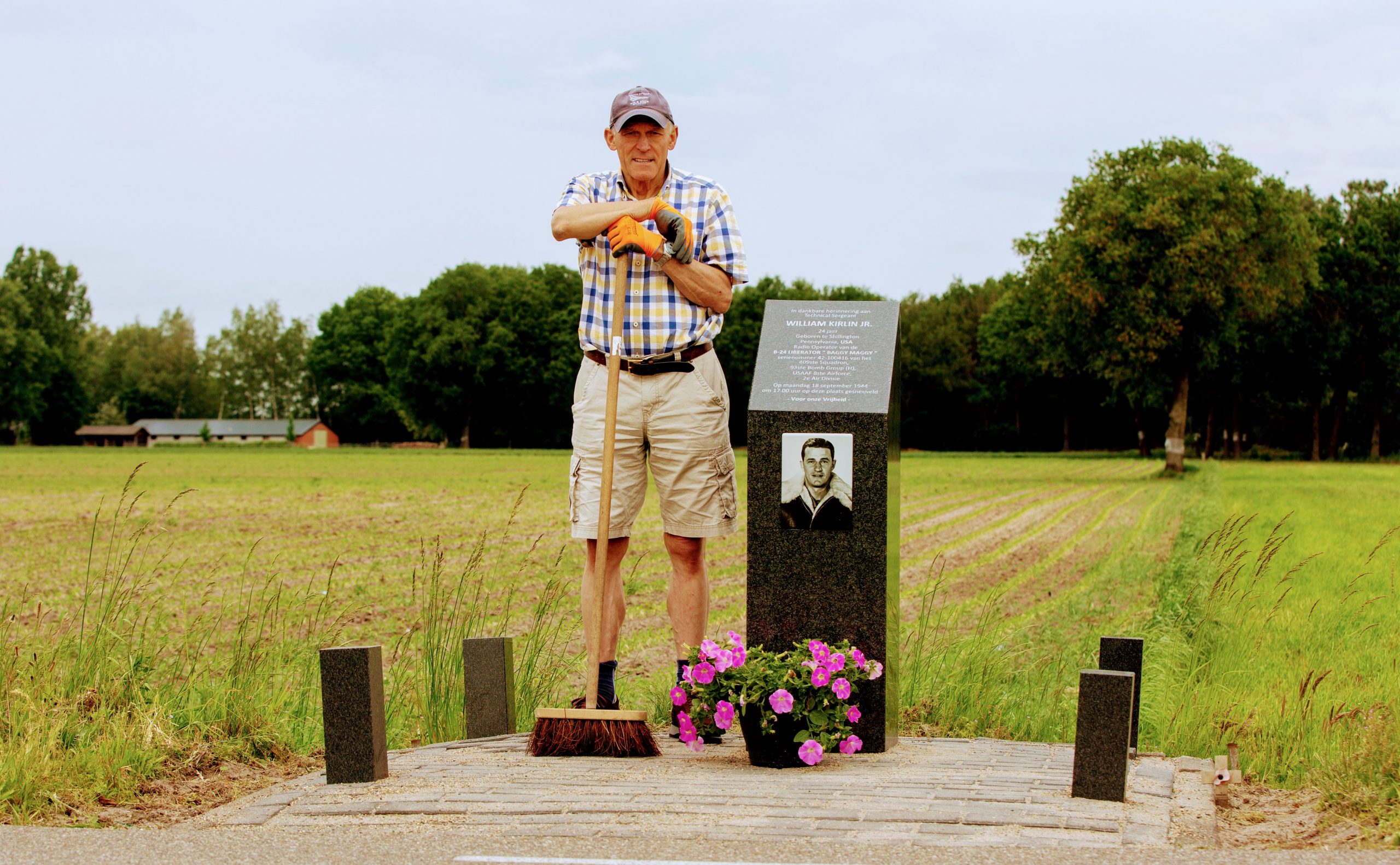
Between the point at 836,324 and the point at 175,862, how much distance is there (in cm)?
337

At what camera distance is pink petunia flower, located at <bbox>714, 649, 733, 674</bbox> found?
16.1 ft

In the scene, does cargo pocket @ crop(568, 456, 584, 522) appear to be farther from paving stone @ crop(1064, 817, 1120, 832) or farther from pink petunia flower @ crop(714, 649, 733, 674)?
paving stone @ crop(1064, 817, 1120, 832)

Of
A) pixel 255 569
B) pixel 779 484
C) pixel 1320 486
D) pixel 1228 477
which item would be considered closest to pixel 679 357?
pixel 779 484

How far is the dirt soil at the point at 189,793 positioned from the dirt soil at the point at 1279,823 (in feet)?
11.4

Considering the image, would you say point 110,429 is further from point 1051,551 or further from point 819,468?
point 819,468

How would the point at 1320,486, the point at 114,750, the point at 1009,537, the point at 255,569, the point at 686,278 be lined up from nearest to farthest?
the point at 114,750
the point at 686,278
the point at 255,569
the point at 1009,537
the point at 1320,486

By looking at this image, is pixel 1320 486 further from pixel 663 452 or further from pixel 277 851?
pixel 277 851

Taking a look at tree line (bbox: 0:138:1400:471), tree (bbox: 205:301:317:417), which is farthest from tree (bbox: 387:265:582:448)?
tree (bbox: 205:301:317:417)

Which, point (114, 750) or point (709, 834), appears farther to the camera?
point (114, 750)

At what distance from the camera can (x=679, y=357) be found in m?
5.39

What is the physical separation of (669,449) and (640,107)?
142 cm

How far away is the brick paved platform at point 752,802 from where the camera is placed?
12.5 feet

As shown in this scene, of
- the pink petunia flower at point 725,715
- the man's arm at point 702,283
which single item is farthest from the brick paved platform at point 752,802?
the man's arm at point 702,283

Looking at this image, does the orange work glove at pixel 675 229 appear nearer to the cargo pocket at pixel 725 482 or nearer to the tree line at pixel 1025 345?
the cargo pocket at pixel 725 482
